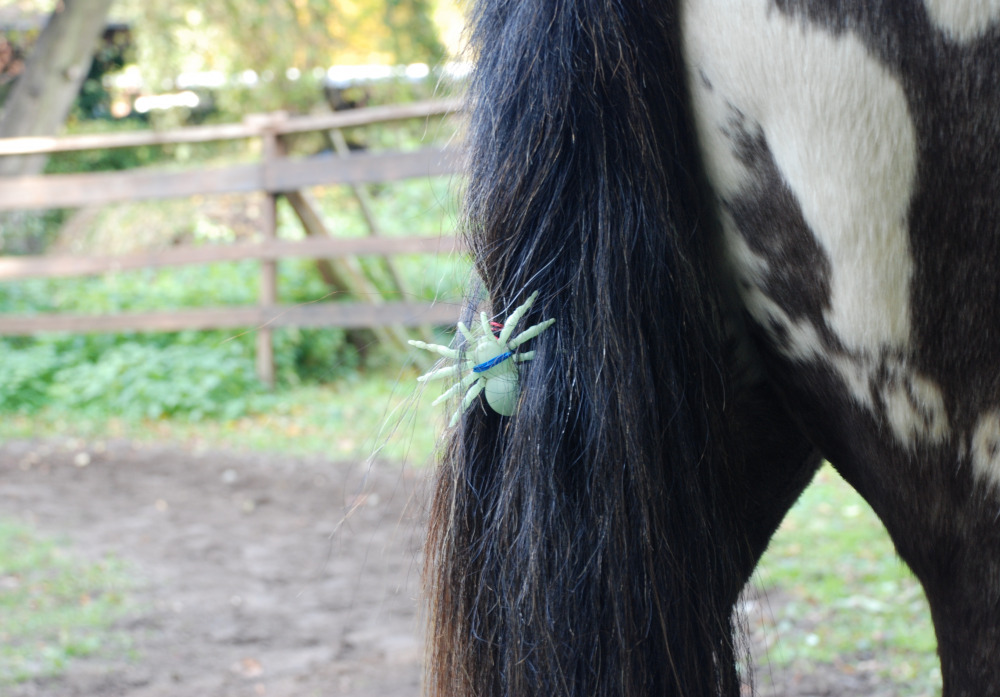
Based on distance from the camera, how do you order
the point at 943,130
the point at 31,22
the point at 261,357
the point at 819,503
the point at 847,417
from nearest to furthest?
1. the point at 943,130
2. the point at 847,417
3. the point at 819,503
4. the point at 261,357
5. the point at 31,22

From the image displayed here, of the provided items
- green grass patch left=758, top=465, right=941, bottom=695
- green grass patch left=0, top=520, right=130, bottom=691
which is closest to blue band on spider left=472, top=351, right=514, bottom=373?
green grass patch left=758, top=465, right=941, bottom=695

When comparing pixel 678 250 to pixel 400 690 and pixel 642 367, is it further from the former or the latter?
pixel 400 690

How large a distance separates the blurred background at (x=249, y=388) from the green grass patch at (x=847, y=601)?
0.04 ft

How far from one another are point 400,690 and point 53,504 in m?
2.65

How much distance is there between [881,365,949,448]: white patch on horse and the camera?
656 mm

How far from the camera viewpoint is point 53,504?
429 cm

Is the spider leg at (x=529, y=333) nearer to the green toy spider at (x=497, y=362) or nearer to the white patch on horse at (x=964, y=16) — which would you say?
the green toy spider at (x=497, y=362)

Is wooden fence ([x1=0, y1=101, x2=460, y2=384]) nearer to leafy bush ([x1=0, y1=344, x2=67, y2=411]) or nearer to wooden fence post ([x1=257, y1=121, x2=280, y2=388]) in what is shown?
wooden fence post ([x1=257, y1=121, x2=280, y2=388])

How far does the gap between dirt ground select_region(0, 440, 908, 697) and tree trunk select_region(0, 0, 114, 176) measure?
265 centimetres

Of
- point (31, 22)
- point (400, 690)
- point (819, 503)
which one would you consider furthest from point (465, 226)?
point (31, 22)

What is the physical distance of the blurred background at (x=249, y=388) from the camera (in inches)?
106

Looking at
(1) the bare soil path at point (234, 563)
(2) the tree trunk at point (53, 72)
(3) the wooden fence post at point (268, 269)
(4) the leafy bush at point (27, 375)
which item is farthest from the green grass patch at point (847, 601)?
(2) the tree trunk at point (53, 72)

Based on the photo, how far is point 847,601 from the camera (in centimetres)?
305

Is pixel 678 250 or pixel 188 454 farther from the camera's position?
pixel 188 454
